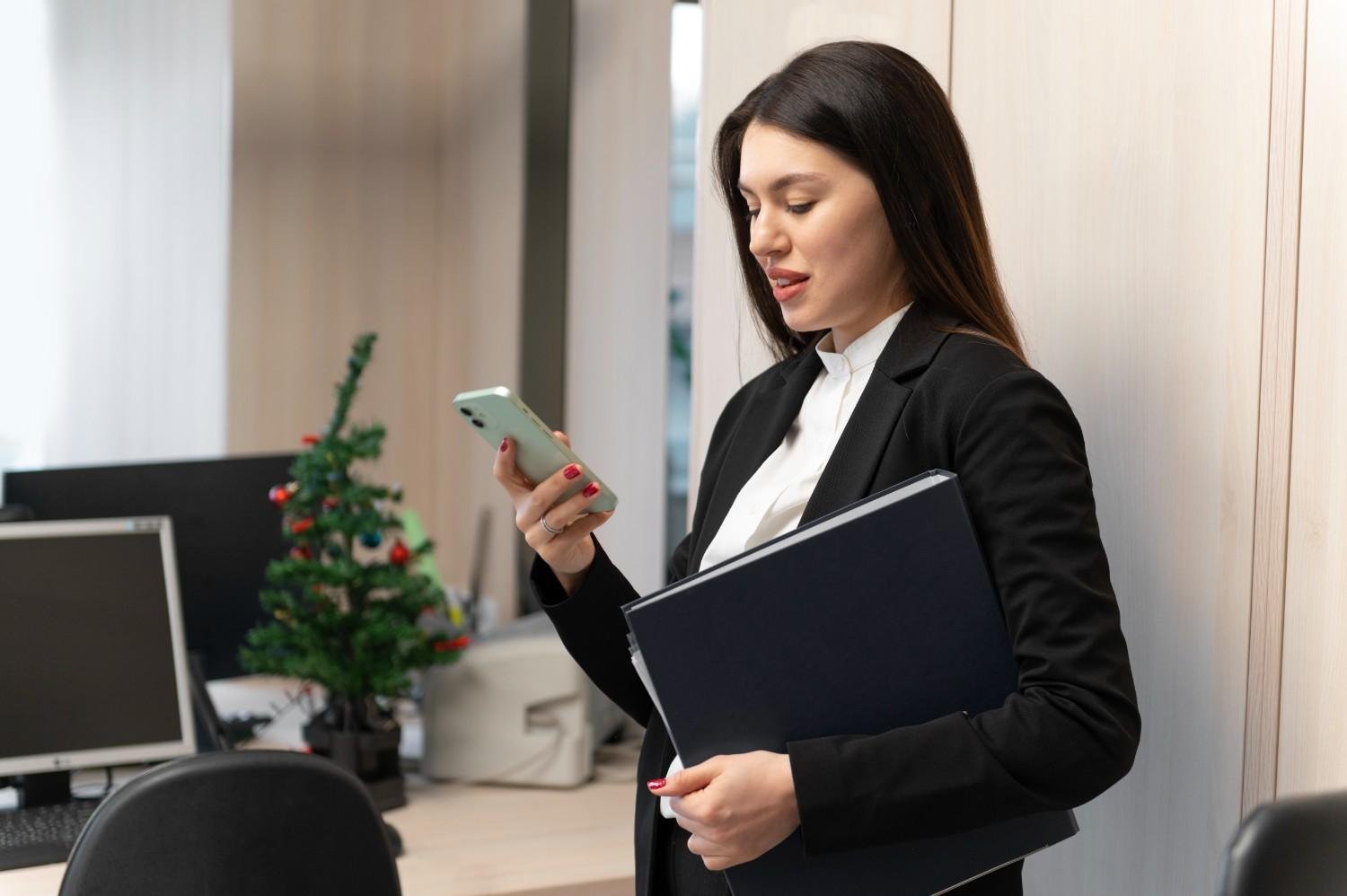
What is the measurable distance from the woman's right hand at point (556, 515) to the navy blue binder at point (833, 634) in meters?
0.24

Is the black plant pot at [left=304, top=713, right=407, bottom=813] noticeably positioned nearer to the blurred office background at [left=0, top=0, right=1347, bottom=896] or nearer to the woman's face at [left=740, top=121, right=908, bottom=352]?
the blurred office background at [left=0, top=0, right=1347, bottom=896]

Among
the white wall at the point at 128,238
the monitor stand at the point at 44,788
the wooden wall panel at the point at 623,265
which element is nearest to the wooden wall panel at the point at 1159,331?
the monitor stand at the point at 44,788

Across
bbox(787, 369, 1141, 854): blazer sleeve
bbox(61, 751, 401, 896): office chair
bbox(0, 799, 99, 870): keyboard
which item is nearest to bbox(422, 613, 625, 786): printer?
bbox(0, 799, 99, 870): keyboard

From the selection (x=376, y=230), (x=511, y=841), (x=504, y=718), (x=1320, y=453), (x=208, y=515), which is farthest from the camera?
(x=376, y=230)

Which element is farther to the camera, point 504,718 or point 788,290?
point 504,718

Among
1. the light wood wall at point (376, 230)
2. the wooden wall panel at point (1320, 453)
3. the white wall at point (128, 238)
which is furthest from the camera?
the light wood wall at point (376, 230)

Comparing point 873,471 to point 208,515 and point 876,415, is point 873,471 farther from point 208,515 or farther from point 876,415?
point 208,515

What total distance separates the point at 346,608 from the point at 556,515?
989mm

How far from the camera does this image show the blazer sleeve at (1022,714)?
990 millimetres

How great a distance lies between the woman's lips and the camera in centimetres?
119

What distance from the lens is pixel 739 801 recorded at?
1021 millimetres

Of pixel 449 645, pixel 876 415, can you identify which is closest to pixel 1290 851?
pixel 876 415

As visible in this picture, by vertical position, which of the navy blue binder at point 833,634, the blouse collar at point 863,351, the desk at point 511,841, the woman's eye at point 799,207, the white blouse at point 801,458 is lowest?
the desk at point 511,841

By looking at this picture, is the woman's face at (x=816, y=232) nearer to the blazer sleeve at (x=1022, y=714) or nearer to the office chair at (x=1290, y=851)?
the blazer sleeve at (x=1022, y=714)
